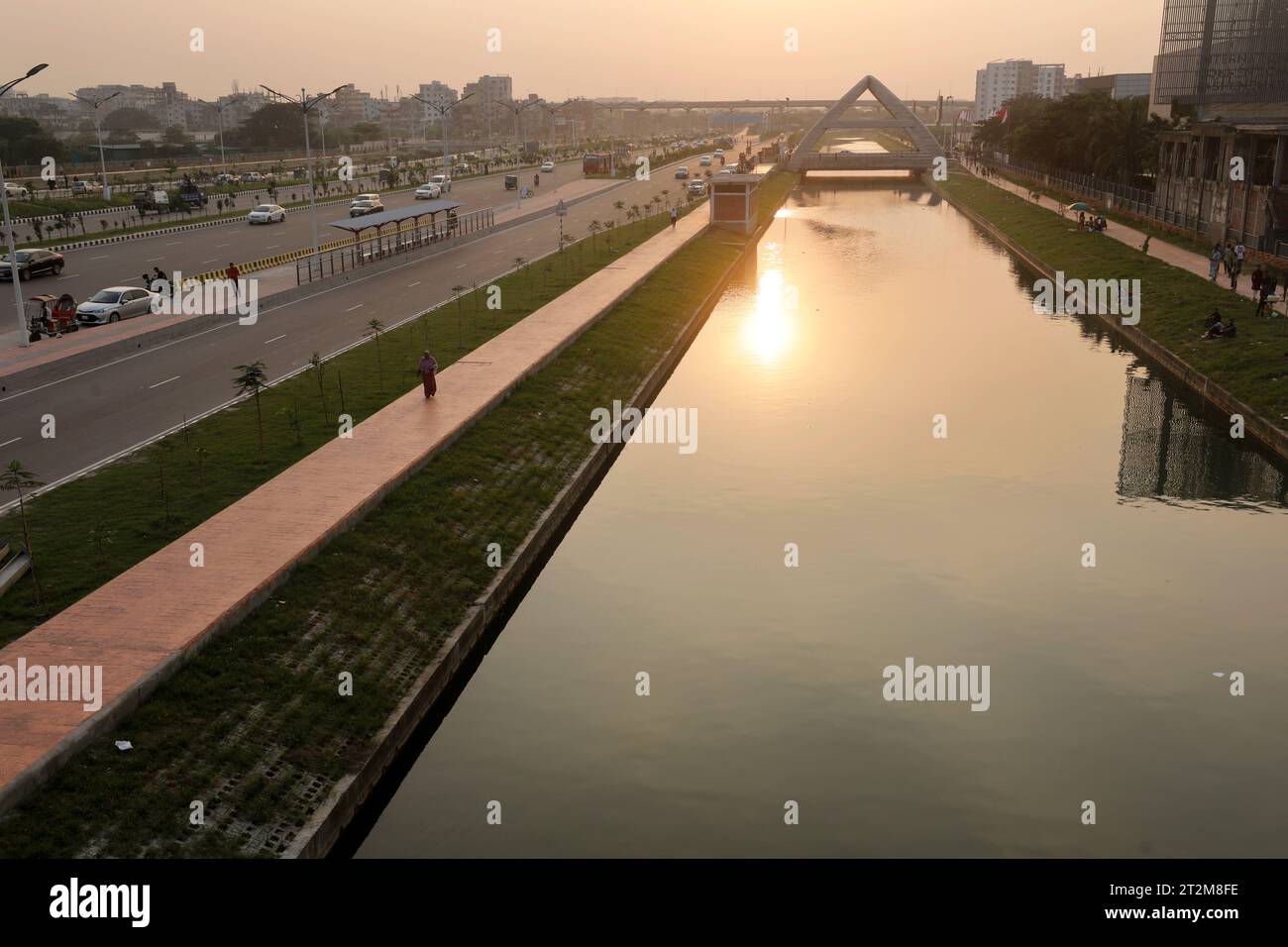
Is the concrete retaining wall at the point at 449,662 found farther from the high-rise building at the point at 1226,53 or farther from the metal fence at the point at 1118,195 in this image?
the high-rise building at the point at 1226,53

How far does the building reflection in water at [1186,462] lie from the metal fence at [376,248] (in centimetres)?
3313

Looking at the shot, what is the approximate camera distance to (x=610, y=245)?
65375 millimetres

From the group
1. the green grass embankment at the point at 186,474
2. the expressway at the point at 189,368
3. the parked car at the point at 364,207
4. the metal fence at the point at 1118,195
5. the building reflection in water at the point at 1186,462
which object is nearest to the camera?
the green grass embankment at the point at 186,474

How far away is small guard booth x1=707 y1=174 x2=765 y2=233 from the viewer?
76438mm

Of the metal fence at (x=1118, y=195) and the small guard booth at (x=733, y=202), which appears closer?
the metal fence at (x=1118, y=195)

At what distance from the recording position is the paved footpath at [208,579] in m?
13.7

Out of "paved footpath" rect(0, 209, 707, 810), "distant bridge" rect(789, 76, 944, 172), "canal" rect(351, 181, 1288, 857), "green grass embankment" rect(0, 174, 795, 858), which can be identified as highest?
"distant bridge" rect(789, 76, 944, 172)

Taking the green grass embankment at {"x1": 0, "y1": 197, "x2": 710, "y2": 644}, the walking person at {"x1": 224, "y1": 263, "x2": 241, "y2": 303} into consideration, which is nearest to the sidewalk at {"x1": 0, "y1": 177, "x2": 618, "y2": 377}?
the walking person at {"x1": 224, "y1": 263, "x2": 241, "y2": 303}

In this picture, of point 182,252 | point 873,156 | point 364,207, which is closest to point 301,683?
point 182,252

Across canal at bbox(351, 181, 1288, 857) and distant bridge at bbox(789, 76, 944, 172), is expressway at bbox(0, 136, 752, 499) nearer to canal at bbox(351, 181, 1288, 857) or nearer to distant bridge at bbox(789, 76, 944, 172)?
canal at bbox(351, 181, 1288, 857)

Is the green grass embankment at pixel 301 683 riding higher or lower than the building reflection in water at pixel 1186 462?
higher

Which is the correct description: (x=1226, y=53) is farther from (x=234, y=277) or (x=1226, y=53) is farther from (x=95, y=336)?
(x=95, y=336)

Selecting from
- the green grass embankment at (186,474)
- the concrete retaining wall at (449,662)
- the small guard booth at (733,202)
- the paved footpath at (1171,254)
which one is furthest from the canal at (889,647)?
the small guard booth at (733,202)

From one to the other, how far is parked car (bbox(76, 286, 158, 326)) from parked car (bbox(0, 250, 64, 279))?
32.9 feet
